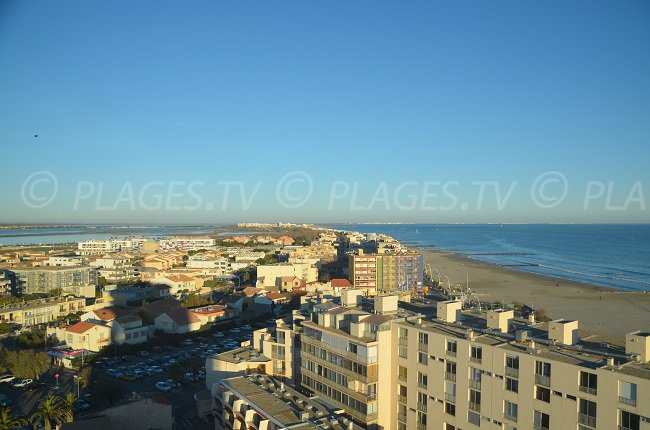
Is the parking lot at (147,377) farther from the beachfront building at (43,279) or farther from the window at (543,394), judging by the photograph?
the beachfront building at (43,279)

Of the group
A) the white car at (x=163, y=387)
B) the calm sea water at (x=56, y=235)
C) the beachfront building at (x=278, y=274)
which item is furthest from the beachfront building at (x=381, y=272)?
the calm sea water at (x=56, y=235)

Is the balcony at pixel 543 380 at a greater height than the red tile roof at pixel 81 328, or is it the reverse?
the balcony at pixel 543 380

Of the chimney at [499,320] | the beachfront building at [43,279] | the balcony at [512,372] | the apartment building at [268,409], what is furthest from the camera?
the beachfront building at [43,279]

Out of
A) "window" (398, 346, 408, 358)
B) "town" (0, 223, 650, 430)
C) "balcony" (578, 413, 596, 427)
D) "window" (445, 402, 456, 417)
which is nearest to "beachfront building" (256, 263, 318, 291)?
"town" (0, 223, 650, 430)

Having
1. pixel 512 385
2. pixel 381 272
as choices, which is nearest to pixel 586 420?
pixel 512 385

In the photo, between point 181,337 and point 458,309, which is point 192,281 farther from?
point 458,309

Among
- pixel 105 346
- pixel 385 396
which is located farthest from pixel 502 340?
pixel 105 346

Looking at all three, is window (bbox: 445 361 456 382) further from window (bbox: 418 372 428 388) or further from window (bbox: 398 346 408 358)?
window (bbox: 398 346 408 358)
